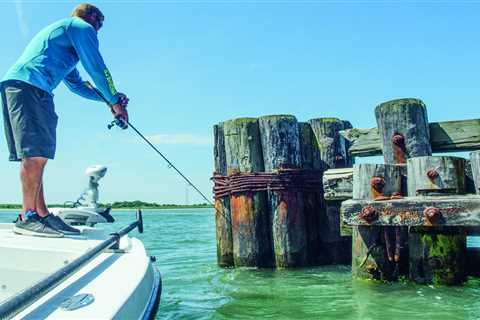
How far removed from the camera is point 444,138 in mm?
5301

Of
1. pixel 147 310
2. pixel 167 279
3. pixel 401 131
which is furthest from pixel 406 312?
pixel 167 279

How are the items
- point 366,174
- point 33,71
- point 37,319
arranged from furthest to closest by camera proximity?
point 366,174 < point 33,71 < point 37,319

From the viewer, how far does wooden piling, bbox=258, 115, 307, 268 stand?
637 cm

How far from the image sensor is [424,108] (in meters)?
5.27

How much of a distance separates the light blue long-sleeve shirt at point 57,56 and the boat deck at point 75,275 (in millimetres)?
1328

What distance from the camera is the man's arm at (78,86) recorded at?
4.82 m

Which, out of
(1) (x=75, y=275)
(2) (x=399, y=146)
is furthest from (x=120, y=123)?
(2) (x=399, y=146)

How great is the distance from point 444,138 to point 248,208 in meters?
2.69

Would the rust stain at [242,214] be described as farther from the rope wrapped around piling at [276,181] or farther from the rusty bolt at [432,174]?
the rusty bolt at [432,174]

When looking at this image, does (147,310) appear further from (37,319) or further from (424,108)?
(424,108)

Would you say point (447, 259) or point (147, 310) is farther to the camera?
point (447, 259)

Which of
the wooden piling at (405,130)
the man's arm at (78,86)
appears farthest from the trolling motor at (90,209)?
the wooden piling at (405,130)

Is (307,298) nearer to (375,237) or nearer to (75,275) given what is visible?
(375,237)

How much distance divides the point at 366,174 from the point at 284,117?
190 cm
